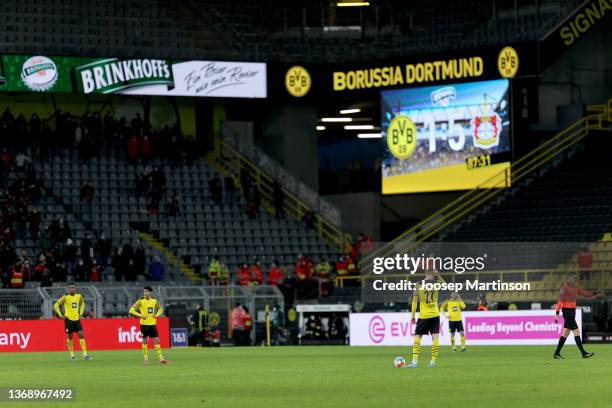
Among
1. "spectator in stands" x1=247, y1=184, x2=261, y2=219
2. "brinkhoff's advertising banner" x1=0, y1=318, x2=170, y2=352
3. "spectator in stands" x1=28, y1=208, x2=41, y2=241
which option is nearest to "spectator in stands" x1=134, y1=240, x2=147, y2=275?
"spectator in stands" x1=28, y1=208, x2=41, y2=241

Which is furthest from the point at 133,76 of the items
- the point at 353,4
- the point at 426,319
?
the point at 426,319

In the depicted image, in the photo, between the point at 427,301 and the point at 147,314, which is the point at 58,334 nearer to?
the point at 147,314

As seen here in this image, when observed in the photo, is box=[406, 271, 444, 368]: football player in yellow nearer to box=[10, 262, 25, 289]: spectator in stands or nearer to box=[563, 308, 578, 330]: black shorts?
box=[563, 308, 578, 330]: black shorts

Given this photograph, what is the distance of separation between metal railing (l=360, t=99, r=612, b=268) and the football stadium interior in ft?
0.45

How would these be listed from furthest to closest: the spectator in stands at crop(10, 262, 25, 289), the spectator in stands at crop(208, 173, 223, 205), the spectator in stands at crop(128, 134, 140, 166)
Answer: the spectator in stands at crop(128, 134, 140, 166), the spectator in stands at crop(208, 173, 223, 205), the spectator in stands at crop(10, 262, 25, 289)

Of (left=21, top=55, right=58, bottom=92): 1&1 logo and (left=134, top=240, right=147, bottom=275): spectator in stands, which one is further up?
(left=21, top=55, right=58, bottom=92): 1&1 logo

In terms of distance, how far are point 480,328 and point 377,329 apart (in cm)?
343

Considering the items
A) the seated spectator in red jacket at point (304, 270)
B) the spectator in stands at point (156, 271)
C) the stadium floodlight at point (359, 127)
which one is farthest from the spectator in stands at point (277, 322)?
the stadium floodlight at point (359, 127)

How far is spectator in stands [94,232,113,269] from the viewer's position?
2060 inches

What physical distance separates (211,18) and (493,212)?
15655 mm

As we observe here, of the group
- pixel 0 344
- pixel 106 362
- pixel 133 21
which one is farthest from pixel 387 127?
pixel 106 362

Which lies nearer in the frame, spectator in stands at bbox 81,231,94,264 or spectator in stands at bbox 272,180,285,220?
spectator in stands at bbox 81,231,94,264

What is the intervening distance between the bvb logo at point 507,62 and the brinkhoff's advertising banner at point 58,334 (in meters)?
17.1

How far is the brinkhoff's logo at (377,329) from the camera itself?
148 feet
